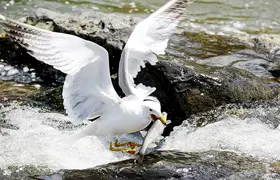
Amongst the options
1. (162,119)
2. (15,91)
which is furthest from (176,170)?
(15,91)

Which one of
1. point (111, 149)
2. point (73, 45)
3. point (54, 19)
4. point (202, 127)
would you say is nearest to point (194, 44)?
point (54, 19)

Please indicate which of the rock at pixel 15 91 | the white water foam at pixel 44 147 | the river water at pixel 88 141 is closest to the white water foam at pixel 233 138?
the river water at pixel 88 141

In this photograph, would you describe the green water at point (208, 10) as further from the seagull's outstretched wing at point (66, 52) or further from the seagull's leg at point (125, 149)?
the seagull's outstretched wing at point (66, 52)

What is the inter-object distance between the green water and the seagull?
4.96 meters

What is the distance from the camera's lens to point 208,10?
12.1 metres

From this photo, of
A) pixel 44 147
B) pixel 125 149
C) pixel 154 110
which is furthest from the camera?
pixel 44 147

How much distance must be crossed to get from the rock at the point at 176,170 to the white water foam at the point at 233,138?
383mm

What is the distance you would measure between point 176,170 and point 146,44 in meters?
1.57

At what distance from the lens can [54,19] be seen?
812 cm

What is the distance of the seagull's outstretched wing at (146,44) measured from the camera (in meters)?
5.34

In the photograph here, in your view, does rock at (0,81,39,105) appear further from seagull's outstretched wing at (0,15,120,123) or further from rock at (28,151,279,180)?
rock at (28,151,279,180)

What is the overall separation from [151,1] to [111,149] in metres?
7.34

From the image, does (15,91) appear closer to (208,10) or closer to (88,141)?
(88,141)

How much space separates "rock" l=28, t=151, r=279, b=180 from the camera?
454 centimetres
